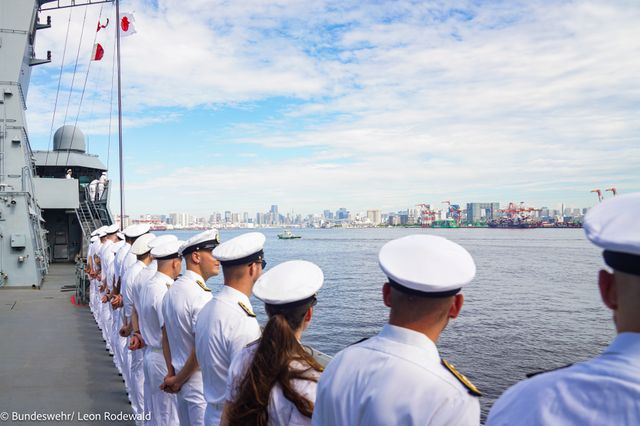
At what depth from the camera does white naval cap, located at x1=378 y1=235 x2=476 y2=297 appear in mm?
1555

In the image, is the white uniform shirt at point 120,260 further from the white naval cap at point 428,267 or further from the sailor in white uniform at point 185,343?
the white naval cap at point 428,267

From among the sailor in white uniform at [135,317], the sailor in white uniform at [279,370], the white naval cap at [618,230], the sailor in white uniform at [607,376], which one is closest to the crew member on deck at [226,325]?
the sailor in white uniform at [279,370]

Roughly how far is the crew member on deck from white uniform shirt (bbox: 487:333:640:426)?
1750mm

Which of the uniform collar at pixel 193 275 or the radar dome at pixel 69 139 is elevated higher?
the radar dome at pixel 69 139

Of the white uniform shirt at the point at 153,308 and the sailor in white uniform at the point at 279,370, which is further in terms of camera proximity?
the white uniform shirt at the point at 153,308

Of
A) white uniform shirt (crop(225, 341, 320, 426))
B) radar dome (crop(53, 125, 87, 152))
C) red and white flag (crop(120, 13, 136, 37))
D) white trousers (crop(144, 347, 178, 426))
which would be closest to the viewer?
white uniform shirt (crop(225, 341, 320, 426))

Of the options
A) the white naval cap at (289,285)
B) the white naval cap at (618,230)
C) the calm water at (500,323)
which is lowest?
the calm water at (500,323)

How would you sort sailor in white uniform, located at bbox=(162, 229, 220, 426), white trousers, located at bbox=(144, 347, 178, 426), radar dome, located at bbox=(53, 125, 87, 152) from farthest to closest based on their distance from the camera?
radar dome, located at bbox=(53, 125, 87, 152)
white trousers, located at bbox=(144, 347, 178, 426)
sailor in white uniform, located at bbox=(162, 229, 220, 426)

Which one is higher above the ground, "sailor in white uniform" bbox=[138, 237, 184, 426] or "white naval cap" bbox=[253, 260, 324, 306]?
Answer: "white naval cap" bbox=[253, 260, 324, 306]

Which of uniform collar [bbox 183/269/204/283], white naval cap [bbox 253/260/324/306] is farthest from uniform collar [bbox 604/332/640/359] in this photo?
uniform collar [bbox 183/269/204/283]

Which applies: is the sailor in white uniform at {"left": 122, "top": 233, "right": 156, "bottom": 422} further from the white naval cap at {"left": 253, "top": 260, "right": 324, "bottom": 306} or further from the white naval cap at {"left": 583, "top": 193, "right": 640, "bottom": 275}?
the white naval cap at {"left": 583, "top": 193, "right": 640, "bottom": 275}

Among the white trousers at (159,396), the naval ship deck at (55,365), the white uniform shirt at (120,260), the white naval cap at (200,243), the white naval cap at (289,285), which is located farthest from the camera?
the white uniform shirt at (120,260)

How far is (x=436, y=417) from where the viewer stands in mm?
1421

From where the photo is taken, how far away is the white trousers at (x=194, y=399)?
11.0 ft
